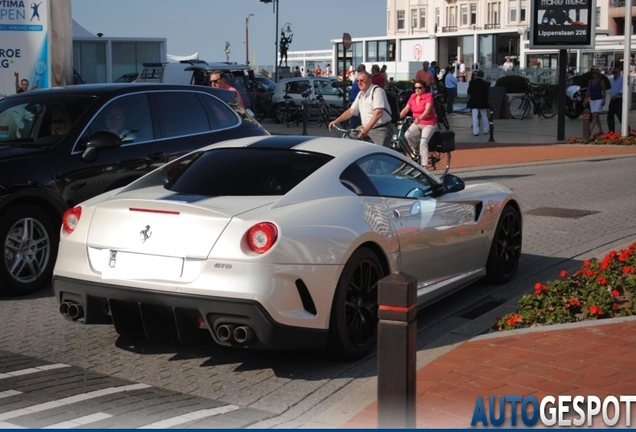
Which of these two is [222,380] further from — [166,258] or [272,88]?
[272,88]

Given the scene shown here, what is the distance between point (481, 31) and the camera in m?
103

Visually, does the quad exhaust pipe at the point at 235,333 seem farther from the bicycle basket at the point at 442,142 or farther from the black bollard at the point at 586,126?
the black bollard at the point at 586,126

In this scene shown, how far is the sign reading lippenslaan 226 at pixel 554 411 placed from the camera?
15.6 feet

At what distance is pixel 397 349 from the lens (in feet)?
13.5

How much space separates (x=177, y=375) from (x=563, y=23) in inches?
827

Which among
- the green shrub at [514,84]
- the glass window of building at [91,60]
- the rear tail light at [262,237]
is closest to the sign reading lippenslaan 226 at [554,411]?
the rear tail light at [262,237]

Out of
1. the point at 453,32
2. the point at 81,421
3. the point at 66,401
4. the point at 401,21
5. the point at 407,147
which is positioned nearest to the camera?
the point at 81,421

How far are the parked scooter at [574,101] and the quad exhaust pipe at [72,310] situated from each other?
29.6m

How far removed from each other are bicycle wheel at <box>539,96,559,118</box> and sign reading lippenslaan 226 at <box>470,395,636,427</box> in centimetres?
3050

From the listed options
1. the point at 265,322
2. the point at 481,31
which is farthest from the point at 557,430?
the point at 481,31

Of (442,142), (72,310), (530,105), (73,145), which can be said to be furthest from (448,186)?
(530,105)

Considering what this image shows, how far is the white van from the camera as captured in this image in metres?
31.2

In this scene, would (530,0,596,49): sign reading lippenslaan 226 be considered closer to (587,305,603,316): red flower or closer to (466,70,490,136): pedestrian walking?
(466,70,490,136): pedestrian walking

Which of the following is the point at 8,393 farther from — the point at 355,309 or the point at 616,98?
the point at 616,98
